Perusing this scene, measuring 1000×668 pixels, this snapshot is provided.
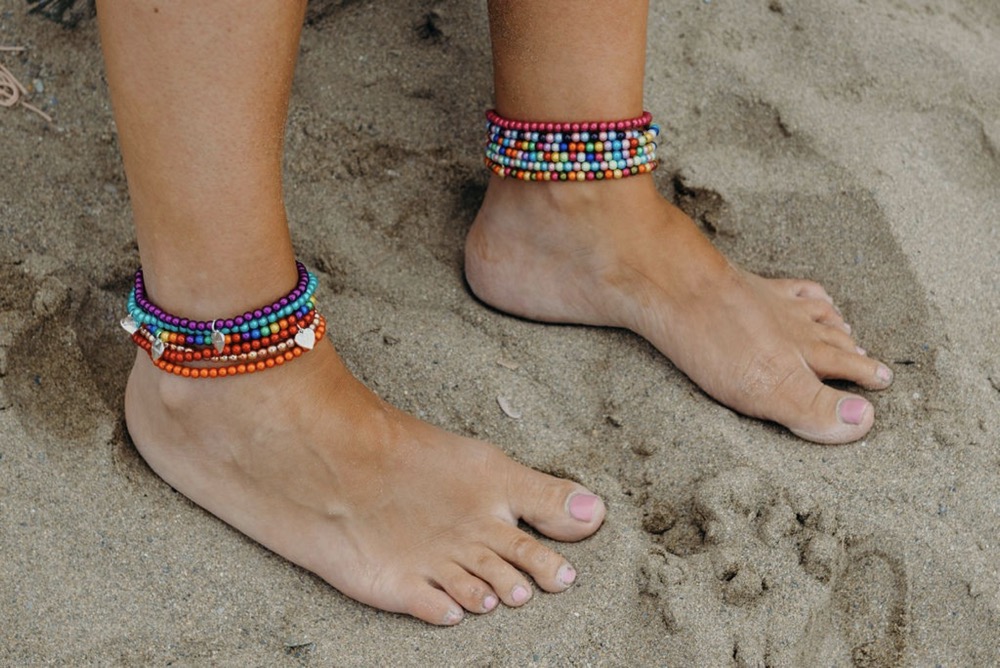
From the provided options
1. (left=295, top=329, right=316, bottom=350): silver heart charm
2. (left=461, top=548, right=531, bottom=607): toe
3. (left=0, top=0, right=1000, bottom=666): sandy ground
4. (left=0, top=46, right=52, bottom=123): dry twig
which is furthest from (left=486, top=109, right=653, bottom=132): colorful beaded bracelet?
(left=0, top=46, right=52, bottom=123): dry twig

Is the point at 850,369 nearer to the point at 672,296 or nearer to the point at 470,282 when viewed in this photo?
the point at 672,296

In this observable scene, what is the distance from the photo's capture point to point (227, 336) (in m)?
1.30

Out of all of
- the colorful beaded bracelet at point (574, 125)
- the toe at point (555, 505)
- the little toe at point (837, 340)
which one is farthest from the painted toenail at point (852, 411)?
the colorful beaded bracelet at point (574, 125)

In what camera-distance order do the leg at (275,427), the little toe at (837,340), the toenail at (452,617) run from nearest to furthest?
the leg at (275,427) < the toenail at (452,617) < the little toe at (837,340)

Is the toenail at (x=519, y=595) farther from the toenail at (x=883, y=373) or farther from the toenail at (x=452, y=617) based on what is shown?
the toenail at (x=883, y=373)

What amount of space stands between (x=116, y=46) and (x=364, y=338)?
0.65 m

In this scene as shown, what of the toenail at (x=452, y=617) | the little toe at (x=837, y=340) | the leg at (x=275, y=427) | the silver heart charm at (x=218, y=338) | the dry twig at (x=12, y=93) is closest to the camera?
the leg at (x=275, y=427)

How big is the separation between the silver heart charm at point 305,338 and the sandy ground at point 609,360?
0.29 m

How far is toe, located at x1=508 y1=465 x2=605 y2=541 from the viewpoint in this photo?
1.47m

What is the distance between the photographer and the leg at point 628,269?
1581 mm

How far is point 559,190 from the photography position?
1.68 m

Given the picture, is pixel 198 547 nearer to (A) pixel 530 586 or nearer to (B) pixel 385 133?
(A) pixel 530 586

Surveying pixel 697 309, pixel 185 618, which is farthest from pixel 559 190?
pixel 185 618

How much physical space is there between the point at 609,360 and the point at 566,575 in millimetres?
403
